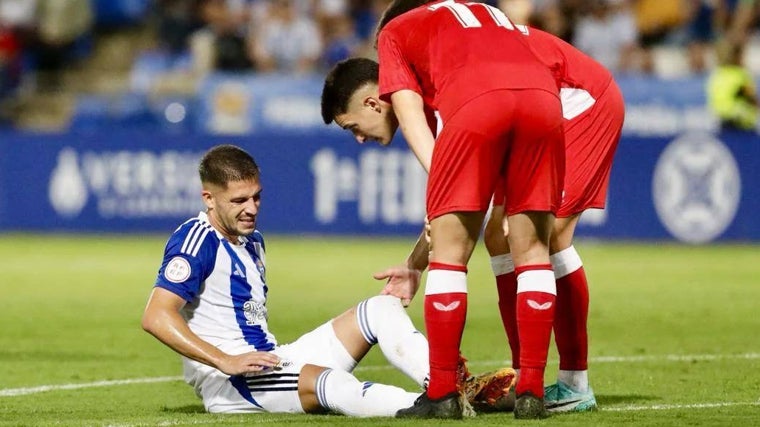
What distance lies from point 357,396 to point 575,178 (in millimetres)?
1388

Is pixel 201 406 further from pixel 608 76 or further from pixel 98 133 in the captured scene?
pixel 98 133

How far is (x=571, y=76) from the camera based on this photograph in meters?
6.36

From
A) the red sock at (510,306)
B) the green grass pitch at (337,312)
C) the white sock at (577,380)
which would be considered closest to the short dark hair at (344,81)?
the red sock at (510,306)

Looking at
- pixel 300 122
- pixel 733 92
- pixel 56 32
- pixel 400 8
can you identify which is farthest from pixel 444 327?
pixel 56 32

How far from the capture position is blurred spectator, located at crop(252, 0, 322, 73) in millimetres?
20266

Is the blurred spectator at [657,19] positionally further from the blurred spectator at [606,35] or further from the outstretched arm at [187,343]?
the outstretched arm at [187,343]

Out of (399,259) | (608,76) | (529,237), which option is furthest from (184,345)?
(399,259)

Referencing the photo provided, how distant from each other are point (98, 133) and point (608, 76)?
12.9m

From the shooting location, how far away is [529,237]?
18.7 ft

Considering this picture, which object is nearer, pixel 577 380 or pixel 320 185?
pixel 577 380

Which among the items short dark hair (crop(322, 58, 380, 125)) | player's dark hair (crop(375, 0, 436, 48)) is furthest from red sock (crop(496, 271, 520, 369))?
player's dark hair (crop(375, 0, 436, 48))

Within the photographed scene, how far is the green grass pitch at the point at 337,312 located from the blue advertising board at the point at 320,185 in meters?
0.34

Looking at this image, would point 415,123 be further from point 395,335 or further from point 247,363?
point 247,363

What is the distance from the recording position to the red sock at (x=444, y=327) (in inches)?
222
